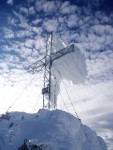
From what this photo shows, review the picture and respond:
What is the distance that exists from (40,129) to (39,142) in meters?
1.79

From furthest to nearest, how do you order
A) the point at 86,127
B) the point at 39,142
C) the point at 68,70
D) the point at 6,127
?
the point at 68,70, the point at 86,127, the point at 6,127, the point at 39,142

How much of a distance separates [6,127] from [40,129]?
10.6 feet

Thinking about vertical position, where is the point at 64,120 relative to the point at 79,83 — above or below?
below

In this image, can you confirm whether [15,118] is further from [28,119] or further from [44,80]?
[44,80]

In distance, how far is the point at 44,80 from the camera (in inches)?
1078

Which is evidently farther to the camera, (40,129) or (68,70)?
(68,70)

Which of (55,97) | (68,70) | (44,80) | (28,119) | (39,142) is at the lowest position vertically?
(39,142)

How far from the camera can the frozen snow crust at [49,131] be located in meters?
17.5

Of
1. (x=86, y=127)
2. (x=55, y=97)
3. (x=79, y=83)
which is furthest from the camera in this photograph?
(x=79, y=83)

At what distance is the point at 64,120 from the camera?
19.2 metres

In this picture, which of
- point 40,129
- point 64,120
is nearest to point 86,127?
point 64,120

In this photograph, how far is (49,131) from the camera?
18.1 metres

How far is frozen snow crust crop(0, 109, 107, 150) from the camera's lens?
57.3 feet

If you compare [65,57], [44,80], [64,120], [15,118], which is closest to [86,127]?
[64,120]
